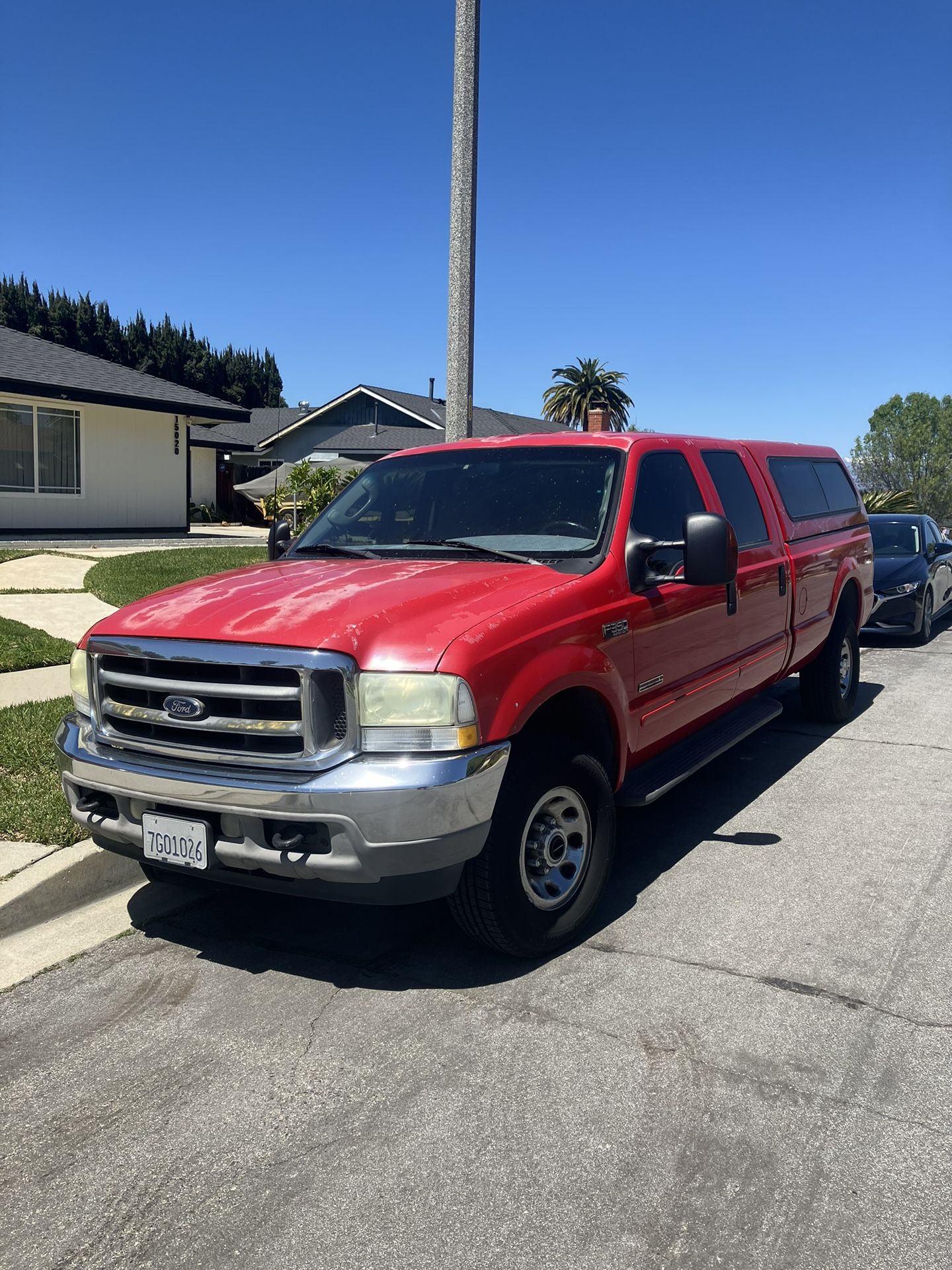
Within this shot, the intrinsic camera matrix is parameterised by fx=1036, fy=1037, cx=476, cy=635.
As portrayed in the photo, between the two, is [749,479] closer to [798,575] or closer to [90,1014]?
[798,575]

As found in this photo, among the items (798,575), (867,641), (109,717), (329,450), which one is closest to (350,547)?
(109,717)

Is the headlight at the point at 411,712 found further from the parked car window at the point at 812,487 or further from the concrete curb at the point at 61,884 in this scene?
the parked car window at the point at 812,487

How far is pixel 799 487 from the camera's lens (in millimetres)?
7004

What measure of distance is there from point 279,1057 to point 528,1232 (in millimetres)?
1090

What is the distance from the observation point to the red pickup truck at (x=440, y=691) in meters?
3.32

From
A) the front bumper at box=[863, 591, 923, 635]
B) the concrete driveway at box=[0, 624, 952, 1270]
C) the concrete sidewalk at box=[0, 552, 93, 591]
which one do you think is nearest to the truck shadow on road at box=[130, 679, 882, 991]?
the concrete driveway at box=[0, 624, 952, 1270]

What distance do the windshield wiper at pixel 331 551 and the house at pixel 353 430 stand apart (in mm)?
34694

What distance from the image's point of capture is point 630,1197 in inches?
101

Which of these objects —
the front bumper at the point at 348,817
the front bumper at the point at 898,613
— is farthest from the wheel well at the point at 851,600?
the front bumper at the point at 348,817

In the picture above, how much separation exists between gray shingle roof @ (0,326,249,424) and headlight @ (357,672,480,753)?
1667cm

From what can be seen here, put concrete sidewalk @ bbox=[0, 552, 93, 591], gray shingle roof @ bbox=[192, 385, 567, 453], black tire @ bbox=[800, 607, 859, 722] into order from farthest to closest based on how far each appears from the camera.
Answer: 1. gray shingle roof @ bbox=[192, 385, 567, 453]
2. concrete sidewalk @ bbox=[0, 552, 93, 591]
3. black tire @ bbox=[800, 607, 859, 722]

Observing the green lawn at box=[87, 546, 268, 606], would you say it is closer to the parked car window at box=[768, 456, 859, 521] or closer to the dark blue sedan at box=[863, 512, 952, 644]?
the parked car window at box=[768, 456, 859, 521]

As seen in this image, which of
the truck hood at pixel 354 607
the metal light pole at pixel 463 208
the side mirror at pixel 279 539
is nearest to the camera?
the truck hood at pixel 354 607

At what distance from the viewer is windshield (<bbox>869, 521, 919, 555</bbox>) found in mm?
12414
